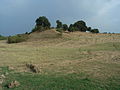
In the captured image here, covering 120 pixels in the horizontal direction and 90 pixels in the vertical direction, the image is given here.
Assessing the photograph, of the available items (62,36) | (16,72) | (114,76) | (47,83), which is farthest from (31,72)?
(62,36)

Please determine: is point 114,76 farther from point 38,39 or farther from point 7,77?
point 38,39

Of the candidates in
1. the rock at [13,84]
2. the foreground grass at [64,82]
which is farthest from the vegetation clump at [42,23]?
the rock at [13,84]

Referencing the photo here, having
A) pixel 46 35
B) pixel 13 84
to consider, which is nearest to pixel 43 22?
pixel 46 35

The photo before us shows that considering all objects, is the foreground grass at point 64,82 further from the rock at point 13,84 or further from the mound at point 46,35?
the mound at point 46,35

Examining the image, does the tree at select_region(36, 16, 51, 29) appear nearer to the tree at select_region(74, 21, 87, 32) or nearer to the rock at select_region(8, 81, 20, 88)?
the tree at select_region(74, 21, 87, 32)

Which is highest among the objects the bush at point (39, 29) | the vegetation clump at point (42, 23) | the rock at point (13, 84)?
the vegetation clump at point (42, 23)

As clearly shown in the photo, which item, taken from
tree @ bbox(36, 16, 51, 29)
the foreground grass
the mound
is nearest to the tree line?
tree @ bbox(36, 16, 51, 29)

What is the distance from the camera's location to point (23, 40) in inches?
1056

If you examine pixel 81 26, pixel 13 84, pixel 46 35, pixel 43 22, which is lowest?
pixel 13 84

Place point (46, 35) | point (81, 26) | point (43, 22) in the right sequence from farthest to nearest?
1. point (81, 26)
2. point (43, 22)
3. point (46, 35)

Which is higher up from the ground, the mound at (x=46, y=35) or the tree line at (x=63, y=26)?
the tree line at (x=63, y=26)

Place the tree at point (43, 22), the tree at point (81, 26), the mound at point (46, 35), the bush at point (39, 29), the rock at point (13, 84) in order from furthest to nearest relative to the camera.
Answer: the tree at point (81, 26), the tree at point (43, 22), the bush at point (39, 29), the mound at point (46, 35), the rock at point (13, 84)

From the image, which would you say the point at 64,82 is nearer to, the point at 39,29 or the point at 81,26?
the point at 39,29

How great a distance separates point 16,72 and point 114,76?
442cm
